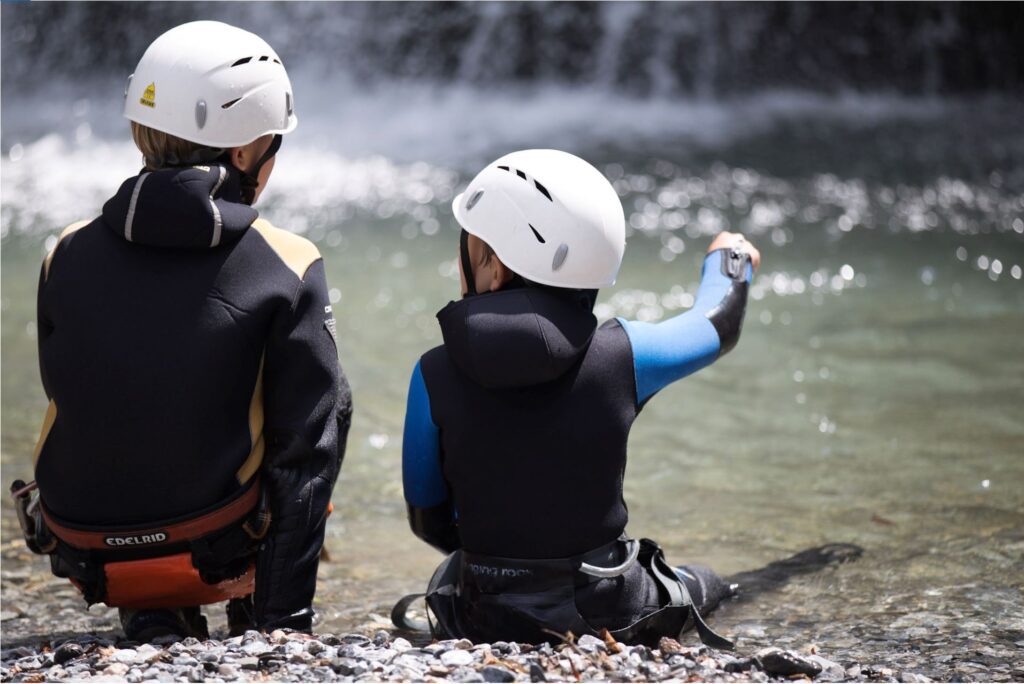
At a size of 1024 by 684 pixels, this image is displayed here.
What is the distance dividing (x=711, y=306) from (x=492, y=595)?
93 centimetres

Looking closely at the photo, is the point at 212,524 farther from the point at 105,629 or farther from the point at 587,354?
the point at 587,354

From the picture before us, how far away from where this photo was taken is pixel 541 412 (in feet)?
9.32

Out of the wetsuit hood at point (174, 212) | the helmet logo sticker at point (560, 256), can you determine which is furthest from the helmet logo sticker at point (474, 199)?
the wetsuit hood at point (174, 212)

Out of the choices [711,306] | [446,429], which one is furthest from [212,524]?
[711,306]

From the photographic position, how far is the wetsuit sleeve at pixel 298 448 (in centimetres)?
298

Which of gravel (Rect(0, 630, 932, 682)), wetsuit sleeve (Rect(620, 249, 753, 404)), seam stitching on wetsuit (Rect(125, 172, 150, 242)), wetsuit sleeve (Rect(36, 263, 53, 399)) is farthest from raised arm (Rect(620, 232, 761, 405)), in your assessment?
wetsuit sleeve (Rect(36, 263, 53, 399))

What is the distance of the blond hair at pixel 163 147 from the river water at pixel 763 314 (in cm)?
135

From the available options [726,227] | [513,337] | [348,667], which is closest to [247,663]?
[348,667]

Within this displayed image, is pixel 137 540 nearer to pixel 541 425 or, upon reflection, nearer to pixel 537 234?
pixel 541 425

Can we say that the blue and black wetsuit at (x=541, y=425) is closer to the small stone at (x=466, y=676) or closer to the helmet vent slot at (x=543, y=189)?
the helmet vent slot at (x=543, y=189)

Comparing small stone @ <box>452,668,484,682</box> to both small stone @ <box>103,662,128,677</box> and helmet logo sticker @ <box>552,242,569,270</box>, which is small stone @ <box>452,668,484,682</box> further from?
helmet logo sticker @ <box>552,242,569,270</box>

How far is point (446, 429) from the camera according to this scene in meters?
2.88

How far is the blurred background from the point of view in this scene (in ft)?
13.1

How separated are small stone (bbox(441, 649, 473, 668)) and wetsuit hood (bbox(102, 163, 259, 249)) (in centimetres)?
110
